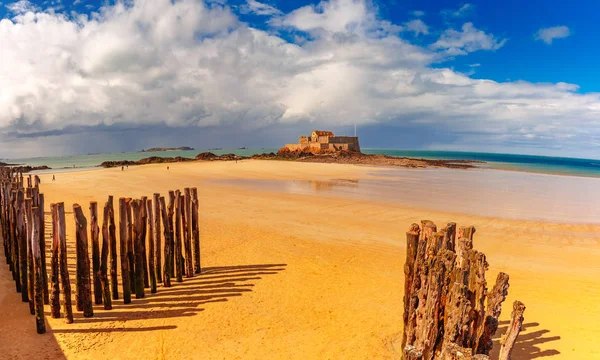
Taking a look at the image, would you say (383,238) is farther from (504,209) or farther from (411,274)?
(504,209)

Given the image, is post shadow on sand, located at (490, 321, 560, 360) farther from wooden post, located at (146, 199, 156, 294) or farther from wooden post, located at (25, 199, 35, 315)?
wooden post, located at (25, 199, 35, 315)

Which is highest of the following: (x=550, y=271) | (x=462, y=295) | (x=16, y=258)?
(x=462, y=295)

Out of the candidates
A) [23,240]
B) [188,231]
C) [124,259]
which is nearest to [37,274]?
[23,240]

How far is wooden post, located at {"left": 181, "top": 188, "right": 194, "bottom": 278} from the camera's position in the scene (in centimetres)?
920

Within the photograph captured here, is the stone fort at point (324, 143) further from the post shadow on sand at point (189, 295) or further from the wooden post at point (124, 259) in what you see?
the wooden post at point (124, 259)

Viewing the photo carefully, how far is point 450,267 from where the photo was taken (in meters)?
4.89

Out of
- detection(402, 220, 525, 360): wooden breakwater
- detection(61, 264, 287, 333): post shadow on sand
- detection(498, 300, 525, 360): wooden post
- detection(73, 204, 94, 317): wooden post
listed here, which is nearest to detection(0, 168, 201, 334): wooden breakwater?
detection(73, 204, 94, 317): wooden post

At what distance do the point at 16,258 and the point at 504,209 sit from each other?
22397 millimetres

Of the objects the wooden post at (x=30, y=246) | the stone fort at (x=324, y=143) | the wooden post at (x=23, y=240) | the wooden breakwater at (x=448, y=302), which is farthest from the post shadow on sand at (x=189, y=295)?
the stone fort at (x=324, y=143)

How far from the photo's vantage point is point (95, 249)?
703 cm

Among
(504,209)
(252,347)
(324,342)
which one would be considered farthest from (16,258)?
(504,209)

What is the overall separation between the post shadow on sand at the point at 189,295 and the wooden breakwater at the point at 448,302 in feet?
14.0

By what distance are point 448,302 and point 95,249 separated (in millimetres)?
6326

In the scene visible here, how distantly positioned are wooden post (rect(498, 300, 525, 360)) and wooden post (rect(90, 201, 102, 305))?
6.89m
